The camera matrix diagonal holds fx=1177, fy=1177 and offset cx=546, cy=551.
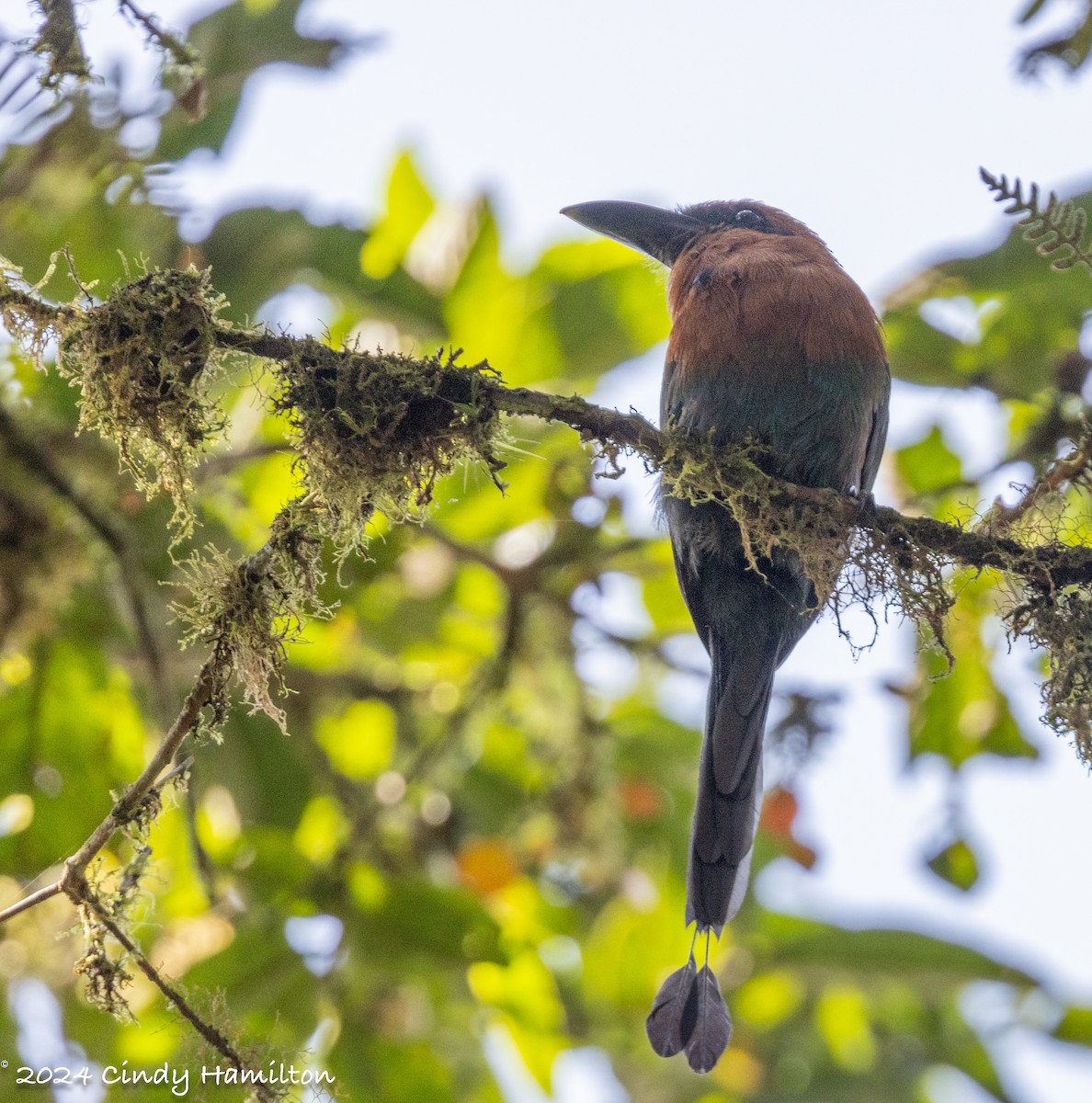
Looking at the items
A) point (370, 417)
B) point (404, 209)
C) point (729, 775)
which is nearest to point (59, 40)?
point (370, 417)

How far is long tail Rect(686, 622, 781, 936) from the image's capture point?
2.67 m

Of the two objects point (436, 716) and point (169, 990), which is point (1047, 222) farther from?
point (436, 716)

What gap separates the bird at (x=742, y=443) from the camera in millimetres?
2699

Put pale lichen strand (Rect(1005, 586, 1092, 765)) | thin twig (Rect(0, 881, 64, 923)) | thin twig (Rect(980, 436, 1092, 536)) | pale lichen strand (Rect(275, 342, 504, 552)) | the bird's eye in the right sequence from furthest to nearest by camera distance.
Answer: the bird's eye < thin twig (Rect(980, 436, 1092, 536)) < pale lichen strand (Rect(1005, 586, 1092, 765)) < pale lichen strand (Rect(275, 342, 504, 552)) < thin twig (Rect(0, 881, 64, 923))

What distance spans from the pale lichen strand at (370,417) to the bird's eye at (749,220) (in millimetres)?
Result: 1689

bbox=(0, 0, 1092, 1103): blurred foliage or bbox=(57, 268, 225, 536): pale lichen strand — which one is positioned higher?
bbox=(57, 268, 225, 536): pale lichen strand

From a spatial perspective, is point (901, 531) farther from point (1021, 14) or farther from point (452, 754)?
point (452, 754)

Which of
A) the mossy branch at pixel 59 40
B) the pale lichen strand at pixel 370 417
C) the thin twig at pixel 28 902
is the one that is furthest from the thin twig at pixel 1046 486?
the mossy branch at pixel 59 40

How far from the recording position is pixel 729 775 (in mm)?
2789

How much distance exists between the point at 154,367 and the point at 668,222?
1.96 metres

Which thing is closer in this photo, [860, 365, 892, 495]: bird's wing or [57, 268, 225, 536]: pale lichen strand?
[57, 268, 225, 536]: pale lichen strand

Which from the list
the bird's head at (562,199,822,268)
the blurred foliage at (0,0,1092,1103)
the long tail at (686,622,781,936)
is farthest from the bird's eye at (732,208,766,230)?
the long tail at (686,622,781,936)

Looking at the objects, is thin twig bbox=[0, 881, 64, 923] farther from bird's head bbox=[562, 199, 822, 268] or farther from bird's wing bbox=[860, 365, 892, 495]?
bird's head bbox=[562, 199, 822, 268]

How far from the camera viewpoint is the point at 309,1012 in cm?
280
